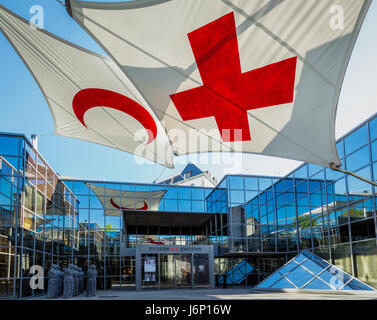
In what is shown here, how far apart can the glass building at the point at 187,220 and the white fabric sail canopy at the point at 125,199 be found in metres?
0.08

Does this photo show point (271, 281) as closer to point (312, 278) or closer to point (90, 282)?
point (312, 278)

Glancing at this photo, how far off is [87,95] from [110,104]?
23.9 inches

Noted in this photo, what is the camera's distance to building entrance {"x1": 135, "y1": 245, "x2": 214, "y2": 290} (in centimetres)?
2403

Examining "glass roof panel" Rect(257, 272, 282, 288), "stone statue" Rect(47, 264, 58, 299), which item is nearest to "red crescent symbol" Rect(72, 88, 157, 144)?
"stone statue" Rect(47, 264, 58, 299)

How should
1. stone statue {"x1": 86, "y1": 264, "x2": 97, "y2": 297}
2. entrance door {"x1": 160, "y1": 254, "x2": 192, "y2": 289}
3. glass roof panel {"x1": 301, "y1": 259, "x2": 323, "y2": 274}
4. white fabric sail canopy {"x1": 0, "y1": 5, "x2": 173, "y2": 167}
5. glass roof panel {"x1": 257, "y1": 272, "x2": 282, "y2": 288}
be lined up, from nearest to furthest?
white fabric sail canopy {"x1": 0, "y1": 5, "x2": 173, "y2": 167} → stone statue {"x1": 86, "y1": 264, "x2": 97, "y2": 297} → glass roof panel {"x1": 301, "y1": 259, "x2": 323, "y2": 274} → glass roof panel {"x1": 257, "y1": 272, "x2": 282, "y2": 288} → entrance door {"x1": 160, "y1": 254, "x2": 192, "y2": 289}

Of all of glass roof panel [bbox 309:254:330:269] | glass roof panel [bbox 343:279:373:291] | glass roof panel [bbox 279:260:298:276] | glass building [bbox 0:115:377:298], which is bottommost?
glass roof panel [bbox 343:279:373:291]

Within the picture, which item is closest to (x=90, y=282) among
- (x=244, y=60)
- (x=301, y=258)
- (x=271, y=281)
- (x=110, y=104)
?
(x=271, y=281)

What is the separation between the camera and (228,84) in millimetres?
6863

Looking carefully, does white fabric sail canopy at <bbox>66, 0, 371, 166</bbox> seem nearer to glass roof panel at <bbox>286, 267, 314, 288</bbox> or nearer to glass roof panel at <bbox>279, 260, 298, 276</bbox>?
glass roof panel at <bbox>286, 267, 314, 288</bbox>

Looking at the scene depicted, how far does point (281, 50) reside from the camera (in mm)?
6074

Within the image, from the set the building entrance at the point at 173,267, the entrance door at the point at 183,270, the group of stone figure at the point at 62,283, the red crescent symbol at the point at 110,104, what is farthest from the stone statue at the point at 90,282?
the red crescent symbol at the point at 110,104

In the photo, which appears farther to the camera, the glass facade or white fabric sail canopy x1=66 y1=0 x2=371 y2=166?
the glass facade

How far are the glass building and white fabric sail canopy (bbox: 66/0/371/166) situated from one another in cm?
1163
